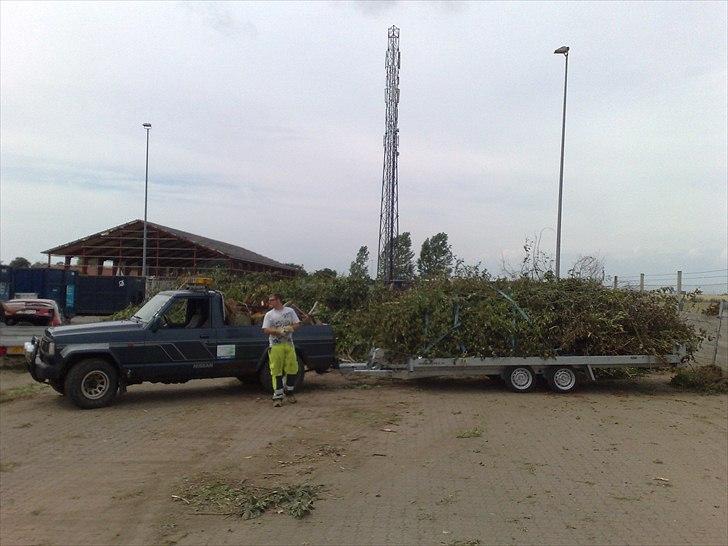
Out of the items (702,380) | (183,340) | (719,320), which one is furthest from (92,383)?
(719,320)

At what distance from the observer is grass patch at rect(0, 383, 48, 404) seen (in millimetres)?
10126

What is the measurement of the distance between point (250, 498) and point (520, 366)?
259 inches

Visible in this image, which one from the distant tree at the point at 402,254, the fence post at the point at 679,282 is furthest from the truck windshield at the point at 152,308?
the distant tree at the point at 402,254

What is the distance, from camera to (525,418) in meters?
8.80

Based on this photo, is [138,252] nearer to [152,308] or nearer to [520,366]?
[152,308]

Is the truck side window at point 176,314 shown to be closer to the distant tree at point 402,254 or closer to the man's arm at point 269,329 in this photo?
the man's arm at point 269,329

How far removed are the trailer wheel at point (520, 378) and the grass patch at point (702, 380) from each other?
2834 millimetres

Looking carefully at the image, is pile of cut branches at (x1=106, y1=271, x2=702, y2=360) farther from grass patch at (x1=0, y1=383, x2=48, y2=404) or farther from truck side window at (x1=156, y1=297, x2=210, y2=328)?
grass patch at (x1=0, y1=383, x2=48, y2=404)

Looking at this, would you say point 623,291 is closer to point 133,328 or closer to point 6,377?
point 133,328

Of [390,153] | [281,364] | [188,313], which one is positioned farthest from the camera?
[390,153]

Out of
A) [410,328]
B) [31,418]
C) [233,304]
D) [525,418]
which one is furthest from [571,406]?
[31,418]

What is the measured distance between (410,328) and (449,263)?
2249mm

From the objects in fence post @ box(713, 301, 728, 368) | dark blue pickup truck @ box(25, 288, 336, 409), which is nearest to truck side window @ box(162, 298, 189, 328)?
dark blue pickup truck @ box(25, 288, 336, 409)

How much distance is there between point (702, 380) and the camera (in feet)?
36.9
